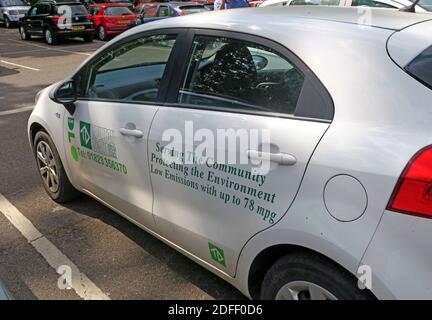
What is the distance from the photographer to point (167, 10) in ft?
49.5

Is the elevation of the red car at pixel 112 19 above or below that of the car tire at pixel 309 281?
below

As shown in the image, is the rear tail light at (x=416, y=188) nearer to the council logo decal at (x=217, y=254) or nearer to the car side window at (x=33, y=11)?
the council logo decal at (x=217, y=254)

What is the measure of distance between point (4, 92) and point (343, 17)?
838 cm

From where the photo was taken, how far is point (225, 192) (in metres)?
2.24

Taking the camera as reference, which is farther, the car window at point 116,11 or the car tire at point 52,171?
the car window at point 116,11

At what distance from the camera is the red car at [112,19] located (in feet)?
55.8

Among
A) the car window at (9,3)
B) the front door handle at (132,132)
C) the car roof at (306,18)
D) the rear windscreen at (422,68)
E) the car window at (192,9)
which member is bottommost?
the car window at (9,3)

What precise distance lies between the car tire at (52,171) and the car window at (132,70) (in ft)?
2.66

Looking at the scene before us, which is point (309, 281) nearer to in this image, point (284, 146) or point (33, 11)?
point (284, 146)

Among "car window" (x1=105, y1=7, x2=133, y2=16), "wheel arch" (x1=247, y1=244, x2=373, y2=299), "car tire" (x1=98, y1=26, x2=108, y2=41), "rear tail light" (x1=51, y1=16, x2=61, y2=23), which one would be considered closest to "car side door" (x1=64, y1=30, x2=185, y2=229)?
"wheel arch" (x1=247, y1=244, x2=373, y2=299)

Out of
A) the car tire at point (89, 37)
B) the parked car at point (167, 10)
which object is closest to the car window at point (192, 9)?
the parked car at point (167, 10)

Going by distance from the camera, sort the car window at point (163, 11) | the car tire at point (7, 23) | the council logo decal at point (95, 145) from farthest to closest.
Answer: the car tire at point (7, 23), the car window at point (163, 11), the council logo decal at point (95, 145)

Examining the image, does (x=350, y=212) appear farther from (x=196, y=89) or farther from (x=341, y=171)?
(x=196, y=89)
